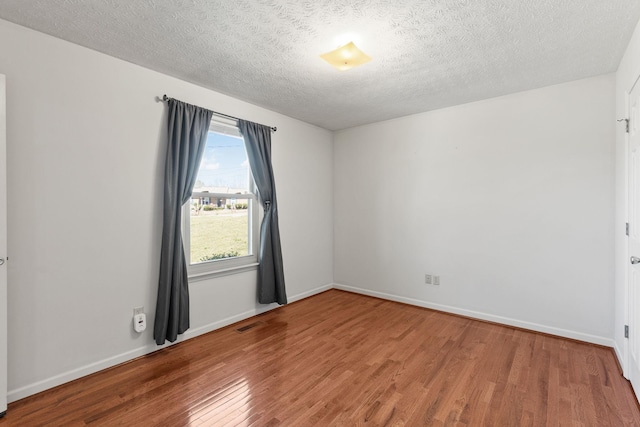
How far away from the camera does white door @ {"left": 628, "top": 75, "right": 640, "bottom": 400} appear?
2.03 meters

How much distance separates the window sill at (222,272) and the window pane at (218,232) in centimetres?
15

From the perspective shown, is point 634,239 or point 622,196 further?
point 622,196

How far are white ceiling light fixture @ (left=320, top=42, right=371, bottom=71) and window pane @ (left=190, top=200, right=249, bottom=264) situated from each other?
192cm

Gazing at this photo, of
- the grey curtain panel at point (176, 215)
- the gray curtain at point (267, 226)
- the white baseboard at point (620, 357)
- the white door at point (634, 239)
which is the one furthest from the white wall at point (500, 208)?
the grey curtain panel at point (176, 215)

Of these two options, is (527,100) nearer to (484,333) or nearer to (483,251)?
(483,251)

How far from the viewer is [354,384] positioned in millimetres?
2215

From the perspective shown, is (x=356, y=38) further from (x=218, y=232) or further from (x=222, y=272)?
(x=222, y=272)

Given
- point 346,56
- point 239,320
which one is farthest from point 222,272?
point 346,56

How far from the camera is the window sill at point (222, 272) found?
3.05 meters

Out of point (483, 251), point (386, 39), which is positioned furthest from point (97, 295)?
point (483, 251)

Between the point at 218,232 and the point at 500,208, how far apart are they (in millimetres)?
3160

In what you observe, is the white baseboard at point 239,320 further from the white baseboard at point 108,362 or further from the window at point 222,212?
the window at point 222,212

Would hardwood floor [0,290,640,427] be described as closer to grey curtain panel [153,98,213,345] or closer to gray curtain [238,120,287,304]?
grey curtain panel [153,98,213,345]

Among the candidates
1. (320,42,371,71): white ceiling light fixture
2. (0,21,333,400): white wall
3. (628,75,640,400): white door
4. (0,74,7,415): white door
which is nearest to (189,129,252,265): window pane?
(0,21,333,400): white wall
